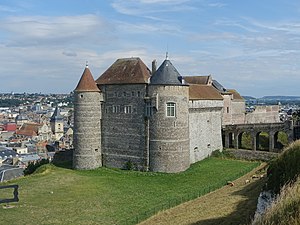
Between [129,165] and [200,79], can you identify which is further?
[200,79]

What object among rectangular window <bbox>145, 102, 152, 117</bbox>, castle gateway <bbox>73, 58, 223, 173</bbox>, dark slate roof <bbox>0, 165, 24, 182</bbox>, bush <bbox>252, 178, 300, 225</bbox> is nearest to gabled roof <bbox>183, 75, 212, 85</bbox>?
castle gateway <bbox>73, 58, 223, 173</bbox>

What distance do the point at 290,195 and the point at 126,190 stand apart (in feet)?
71.1

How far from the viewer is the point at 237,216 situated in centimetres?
1805

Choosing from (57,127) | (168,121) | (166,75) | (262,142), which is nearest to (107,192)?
(168,121)

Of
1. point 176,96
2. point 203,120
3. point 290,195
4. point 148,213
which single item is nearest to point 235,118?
point 203,120

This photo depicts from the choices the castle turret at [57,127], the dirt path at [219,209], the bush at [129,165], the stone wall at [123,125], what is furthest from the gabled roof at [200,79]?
the castle turret at [57,127]

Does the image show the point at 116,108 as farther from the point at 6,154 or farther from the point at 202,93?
the point at 6,154

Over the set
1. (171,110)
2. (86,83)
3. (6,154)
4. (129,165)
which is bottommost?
(6,154)

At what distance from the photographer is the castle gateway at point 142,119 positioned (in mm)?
32750

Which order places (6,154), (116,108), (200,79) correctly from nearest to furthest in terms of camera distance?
1. (116,108)
2. (200,79)
3. (6,154)

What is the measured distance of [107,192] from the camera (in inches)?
1101

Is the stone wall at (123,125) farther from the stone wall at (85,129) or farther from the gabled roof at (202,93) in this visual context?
the gabled roof at (202,93)

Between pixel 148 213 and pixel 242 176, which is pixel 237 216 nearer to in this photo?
pixel 148 213

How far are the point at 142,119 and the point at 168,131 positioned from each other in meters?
2.82
